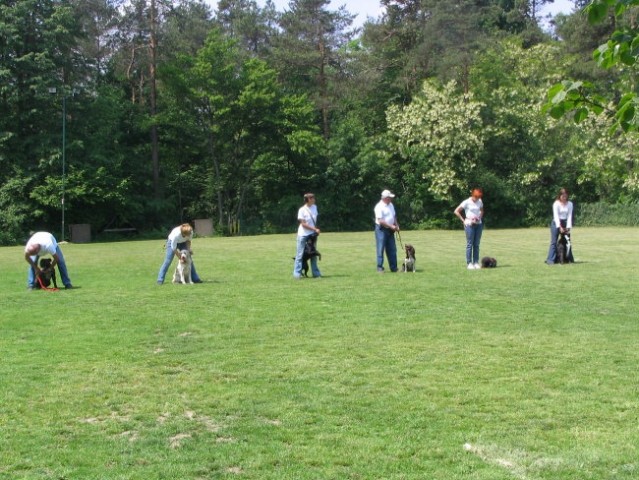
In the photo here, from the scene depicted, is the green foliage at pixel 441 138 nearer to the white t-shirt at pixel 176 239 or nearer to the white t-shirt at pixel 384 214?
the white t-shirt at pixel 384 214

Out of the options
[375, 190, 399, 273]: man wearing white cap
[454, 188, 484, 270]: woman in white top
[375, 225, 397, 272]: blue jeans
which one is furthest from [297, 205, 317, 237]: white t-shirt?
[454, 188, 484, 270]: woman in white top

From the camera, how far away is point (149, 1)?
46.9 meters

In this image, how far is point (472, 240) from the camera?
17047 millimetres

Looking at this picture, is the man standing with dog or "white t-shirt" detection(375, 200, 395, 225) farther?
"white t-shirt" detection(375, 200, 395, 225)

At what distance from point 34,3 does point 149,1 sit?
29.0 feet

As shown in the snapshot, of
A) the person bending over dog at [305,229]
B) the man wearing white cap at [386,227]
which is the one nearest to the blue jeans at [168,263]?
the person bending over dog at [305,229]

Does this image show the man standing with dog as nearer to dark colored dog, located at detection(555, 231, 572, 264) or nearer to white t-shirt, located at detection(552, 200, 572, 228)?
white t-shirt, located at detection(552, 200, 572, 228)

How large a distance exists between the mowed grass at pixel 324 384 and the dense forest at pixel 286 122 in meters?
29.3

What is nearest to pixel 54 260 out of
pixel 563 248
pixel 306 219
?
pixel 306 219

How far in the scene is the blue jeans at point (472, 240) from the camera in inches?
665

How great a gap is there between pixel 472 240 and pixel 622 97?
1428 cm

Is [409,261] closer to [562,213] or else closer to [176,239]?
[562,213]

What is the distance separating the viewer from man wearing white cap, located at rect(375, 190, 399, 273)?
16172mm

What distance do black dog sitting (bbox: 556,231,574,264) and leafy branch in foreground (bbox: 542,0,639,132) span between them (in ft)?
50.1
